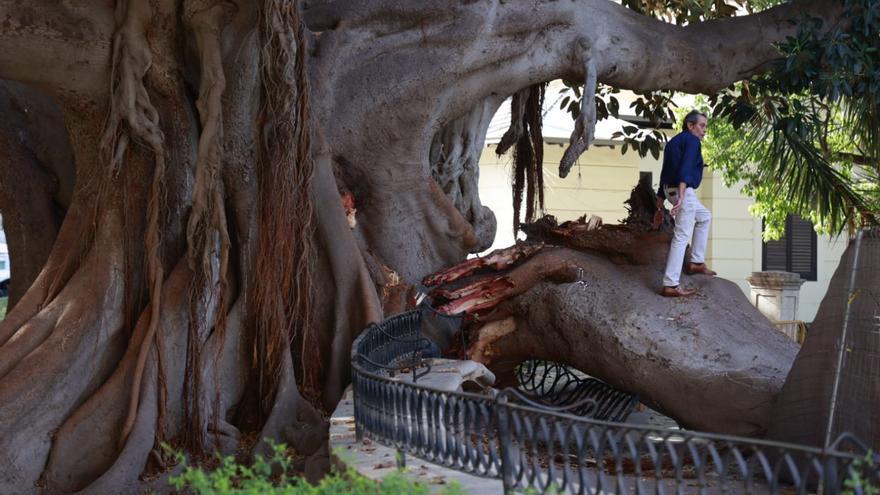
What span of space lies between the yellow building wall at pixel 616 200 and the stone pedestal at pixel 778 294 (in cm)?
504

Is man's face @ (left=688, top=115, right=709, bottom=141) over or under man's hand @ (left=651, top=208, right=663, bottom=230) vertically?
over

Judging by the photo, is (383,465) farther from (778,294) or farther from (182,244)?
(778,294)

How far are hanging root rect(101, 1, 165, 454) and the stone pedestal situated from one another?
1232 centimetres

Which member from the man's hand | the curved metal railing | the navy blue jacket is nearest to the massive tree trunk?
the curved metal railing

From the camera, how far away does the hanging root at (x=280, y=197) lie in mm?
8867

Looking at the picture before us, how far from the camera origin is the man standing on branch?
10.4 m

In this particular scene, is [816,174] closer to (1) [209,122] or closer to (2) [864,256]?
(2) [864,256]

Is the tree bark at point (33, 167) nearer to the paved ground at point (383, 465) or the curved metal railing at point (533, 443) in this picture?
the curved metal railing at point (533, 443)

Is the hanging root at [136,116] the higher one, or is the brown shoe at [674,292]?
the hanging root at [136,116]

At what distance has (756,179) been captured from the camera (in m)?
19.2

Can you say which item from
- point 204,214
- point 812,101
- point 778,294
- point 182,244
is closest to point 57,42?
point 204,214

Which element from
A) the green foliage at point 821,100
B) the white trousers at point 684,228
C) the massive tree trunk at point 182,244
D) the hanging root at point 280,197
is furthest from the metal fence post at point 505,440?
the green foliage at point 821,100

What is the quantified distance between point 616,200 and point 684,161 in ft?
45.6

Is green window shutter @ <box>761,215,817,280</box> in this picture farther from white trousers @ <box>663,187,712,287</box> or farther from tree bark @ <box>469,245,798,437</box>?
white trousers @ <box>663,187,712,287</box>
